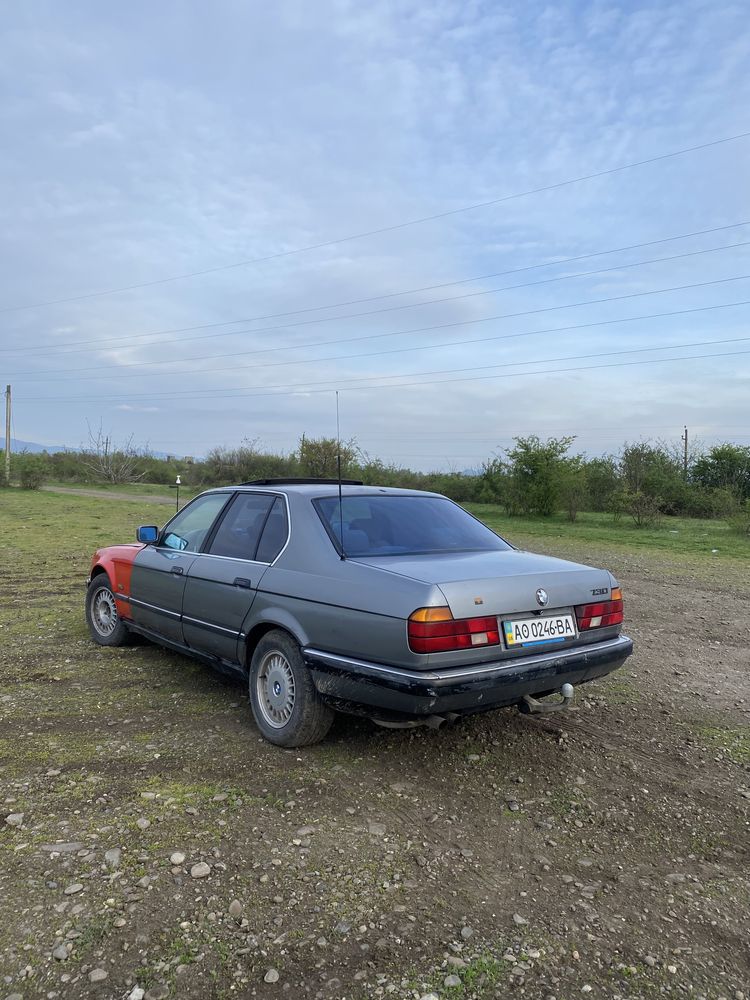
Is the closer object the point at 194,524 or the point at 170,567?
the point at 170,567

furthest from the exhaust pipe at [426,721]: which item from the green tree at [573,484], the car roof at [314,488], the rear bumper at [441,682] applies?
the green tree at [573,484]

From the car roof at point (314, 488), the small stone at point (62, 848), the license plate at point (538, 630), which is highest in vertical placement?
the car roof at point (314, 488)

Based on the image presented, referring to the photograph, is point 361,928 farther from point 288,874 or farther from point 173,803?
point 173,803

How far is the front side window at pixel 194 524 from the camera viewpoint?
16.1ft

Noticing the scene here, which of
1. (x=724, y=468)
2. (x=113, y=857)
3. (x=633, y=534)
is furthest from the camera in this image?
(x=724, y=468)

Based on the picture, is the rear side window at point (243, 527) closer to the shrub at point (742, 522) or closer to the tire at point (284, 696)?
the tire at point (284, 696)

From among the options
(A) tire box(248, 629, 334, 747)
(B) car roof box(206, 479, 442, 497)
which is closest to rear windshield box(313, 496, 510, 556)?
(B) car roof box(206, 479, 442, 497)

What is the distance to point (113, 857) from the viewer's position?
110 inches

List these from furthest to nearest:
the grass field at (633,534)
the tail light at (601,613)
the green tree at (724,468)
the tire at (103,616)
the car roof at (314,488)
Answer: the green tree at (724,468) → the grass field at (633,534) → the tire at (103,616) → the car roof at (314,488) → the tail light at (601,613)

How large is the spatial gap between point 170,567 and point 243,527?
776 millimetres

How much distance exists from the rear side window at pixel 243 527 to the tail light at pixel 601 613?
191 cm

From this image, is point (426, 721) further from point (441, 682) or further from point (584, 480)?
point (584, 480)

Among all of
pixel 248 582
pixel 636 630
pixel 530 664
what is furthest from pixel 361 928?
pixel 636 630

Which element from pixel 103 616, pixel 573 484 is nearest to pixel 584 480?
pixel 573 484
